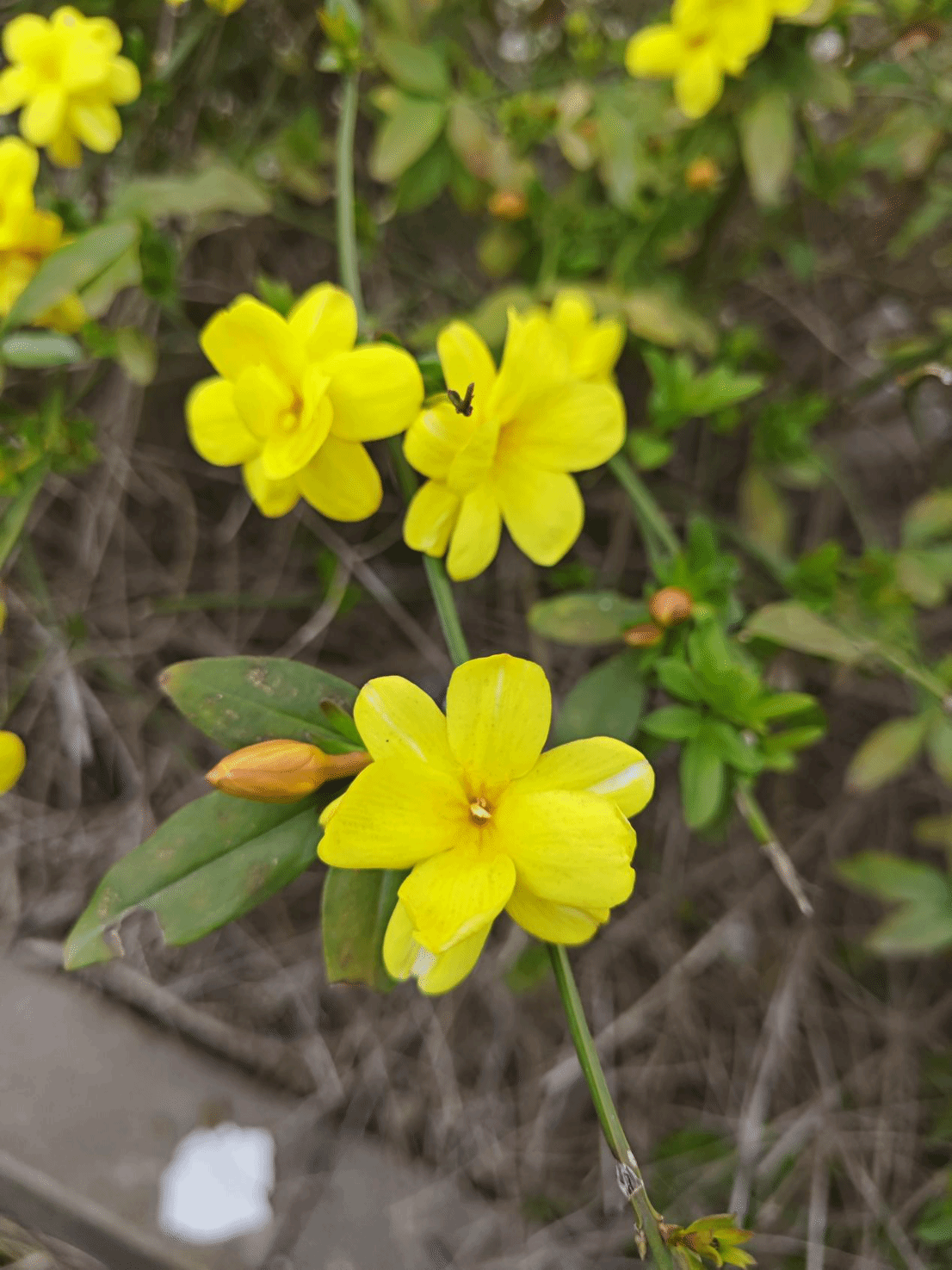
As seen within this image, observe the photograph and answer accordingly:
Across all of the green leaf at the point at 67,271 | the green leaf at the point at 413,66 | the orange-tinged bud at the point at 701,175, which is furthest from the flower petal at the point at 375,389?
the orange-tinged bud at the point at 701,175

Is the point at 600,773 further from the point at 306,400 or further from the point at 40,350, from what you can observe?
the point at 40,350

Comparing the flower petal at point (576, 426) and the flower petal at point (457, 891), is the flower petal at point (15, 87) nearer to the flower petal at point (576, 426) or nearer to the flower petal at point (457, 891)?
the flower petal at point (576, 426)

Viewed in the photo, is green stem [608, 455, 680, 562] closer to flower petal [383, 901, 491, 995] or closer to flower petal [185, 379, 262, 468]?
flower petal [185, 379, 262, 468]

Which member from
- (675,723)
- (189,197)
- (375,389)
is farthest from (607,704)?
(189,197)

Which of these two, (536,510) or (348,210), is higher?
(348,210)

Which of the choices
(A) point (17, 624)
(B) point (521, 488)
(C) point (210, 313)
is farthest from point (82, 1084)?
(C) point (210, 313)

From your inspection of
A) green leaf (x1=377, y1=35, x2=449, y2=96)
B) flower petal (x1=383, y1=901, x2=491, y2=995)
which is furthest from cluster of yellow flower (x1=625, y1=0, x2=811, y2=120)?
flower petal (x1=383, y1=901, x2=491, y2=995)

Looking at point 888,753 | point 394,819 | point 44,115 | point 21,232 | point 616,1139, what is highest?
point 44,115

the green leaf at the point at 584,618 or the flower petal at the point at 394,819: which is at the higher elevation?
the flower petal at the point at 394,819
